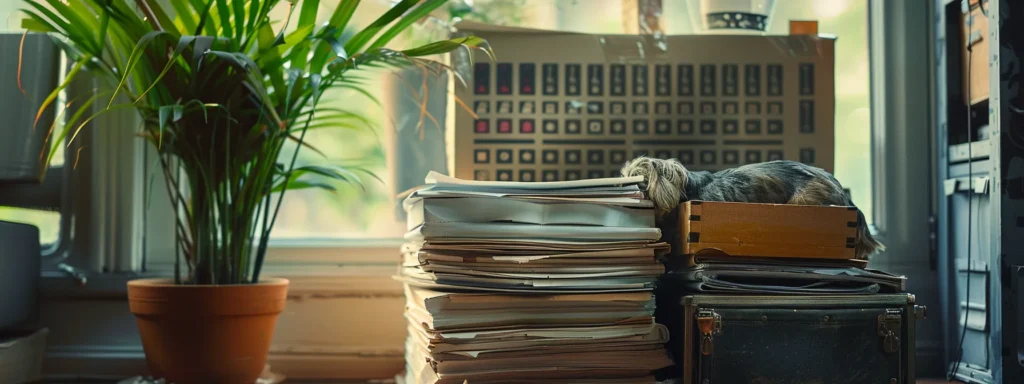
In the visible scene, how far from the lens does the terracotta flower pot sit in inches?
49.1

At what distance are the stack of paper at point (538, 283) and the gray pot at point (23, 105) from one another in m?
0.91

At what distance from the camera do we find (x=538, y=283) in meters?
1.03

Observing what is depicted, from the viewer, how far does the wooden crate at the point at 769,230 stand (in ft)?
3.38

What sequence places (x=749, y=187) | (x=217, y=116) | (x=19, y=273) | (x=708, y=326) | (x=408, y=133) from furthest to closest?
1. (x=408, y=133)
2. (x=19, y=273)
3. (x=217, y=116)
4. (x=749, y=187)
5. (x=708, y=326)

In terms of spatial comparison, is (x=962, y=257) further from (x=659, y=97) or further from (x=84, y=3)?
(x=84, y=3)

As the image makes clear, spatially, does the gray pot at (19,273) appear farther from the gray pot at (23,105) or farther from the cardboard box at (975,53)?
the cardboard box at (975,53)

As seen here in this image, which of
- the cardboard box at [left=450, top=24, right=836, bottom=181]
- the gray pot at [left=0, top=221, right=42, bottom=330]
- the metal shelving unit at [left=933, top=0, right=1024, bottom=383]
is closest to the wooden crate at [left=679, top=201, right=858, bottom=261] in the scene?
the metal shelving unit at [left=933, top=0, right=1024, bottom=383]

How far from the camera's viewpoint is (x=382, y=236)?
1.68 m

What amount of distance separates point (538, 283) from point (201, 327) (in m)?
0.59

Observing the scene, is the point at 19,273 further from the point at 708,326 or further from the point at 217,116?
the point at 708,326

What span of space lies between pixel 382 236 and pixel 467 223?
26.9 inches

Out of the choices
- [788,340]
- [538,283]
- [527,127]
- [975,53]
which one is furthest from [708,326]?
[975,53]

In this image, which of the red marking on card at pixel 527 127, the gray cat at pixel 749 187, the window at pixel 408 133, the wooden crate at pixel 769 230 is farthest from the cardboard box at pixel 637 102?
the wooden crate at pixel 769 230

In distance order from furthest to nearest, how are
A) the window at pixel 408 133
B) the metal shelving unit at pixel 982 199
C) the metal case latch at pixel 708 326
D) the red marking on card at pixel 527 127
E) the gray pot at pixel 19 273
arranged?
the window at pixel 408 133 < the red marking on card at pixel 527 127 < the gray pot at pixel 19 273 < the metal shelving unit at pixel 982 199 < the metal case latch at pixel 708 326
